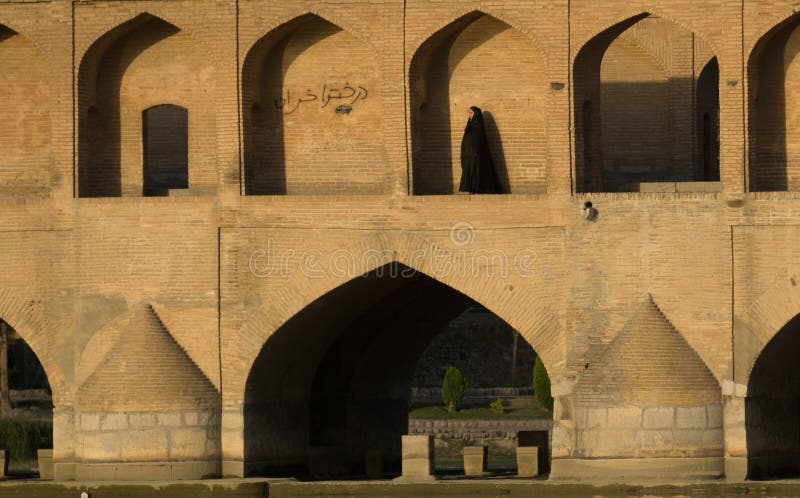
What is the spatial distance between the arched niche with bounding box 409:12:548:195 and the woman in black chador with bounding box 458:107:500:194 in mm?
158

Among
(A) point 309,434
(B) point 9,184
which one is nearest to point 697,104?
(A) point 309,434

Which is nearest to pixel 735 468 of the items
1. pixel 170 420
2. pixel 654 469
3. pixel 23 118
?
pixel 654 469

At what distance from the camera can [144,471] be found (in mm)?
25031

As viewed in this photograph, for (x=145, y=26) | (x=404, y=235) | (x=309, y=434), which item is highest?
(x=145, y=26)

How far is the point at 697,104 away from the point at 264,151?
4609 millimetres

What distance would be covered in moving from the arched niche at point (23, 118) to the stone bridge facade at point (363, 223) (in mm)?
22

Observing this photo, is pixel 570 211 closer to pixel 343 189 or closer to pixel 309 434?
pixel 343 189

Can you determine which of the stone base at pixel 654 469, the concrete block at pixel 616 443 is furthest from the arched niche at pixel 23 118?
the stone base at pixel 654 469

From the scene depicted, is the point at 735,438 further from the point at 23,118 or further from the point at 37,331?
the point at 23,118

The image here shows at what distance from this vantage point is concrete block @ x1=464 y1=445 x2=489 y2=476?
26.6 m

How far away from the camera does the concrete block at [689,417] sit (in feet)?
78.6

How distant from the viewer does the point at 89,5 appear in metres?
25.8

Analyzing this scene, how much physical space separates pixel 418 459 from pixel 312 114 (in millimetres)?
3476

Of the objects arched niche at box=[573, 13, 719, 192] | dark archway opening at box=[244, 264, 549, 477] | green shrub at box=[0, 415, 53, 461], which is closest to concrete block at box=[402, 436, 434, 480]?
dark archway opening at box=[244, 264, 549, 477]
